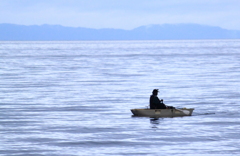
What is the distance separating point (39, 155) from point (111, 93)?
84.0 feet

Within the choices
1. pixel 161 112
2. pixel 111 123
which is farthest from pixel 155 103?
pixel 111 123

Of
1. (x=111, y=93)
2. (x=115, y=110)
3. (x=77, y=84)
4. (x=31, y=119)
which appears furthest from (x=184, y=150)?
(x=77, y=84)

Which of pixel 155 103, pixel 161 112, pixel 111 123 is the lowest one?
pixel 111 123

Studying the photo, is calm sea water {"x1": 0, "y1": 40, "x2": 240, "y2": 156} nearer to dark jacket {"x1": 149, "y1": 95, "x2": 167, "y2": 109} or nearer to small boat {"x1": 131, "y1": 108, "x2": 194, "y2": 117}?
small boat {"x1": 131, "y1": 108, "x2": 194, "y2": 117}

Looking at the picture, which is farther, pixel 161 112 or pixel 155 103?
pixel 161 112

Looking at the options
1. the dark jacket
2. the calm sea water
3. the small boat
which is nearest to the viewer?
the calm sea water

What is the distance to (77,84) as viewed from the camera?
190ft

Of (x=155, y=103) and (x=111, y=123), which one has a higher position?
(x=155, y=103)

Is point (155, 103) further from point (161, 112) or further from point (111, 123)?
point (111, 123)

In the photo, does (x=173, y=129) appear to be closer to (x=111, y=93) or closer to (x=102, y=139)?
(x=102, y=139)

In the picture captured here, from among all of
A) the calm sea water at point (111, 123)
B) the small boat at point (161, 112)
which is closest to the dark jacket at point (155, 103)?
the small boat at point (161, 112)

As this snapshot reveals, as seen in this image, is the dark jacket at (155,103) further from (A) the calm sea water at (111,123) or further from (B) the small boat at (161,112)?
(A) the calm sea water at (111,123)

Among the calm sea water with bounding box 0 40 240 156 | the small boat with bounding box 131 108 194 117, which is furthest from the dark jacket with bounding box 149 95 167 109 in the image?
the calm sea water with bounding box 0 40 240 156

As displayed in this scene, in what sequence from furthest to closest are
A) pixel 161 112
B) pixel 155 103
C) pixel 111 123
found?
pixel 161 112 < pixel 155 103 < pixel 111 123
